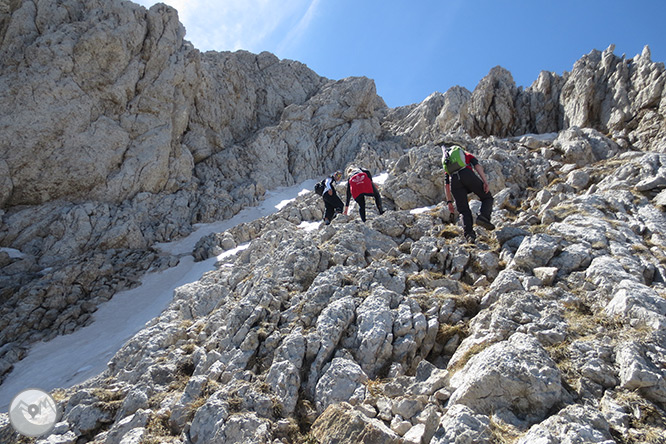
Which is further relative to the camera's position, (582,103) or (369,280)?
(582,103)

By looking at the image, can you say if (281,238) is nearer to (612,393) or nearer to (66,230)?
(612,393)

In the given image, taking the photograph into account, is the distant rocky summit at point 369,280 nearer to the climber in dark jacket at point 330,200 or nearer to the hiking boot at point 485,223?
the hiking boot at point 485,223

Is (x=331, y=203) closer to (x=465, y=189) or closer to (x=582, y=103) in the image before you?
(x=465, y=189)

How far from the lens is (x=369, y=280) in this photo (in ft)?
29.5

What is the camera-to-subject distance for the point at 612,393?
4715mm

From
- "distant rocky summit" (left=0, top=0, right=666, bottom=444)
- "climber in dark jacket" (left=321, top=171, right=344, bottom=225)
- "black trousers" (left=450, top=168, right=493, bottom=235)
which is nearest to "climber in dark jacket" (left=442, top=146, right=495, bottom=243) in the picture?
"black trousers" (left=450, top=168, right=493, bottom=235)

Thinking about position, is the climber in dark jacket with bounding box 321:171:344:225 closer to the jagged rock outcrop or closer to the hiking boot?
the hiking boot

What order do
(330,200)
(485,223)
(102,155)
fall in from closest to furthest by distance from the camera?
(485,223)
(330,200)
(102,155)

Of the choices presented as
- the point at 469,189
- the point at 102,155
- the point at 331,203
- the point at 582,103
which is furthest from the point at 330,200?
the point at 102,155

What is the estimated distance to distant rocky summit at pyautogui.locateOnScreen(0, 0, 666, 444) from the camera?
5.14 metres

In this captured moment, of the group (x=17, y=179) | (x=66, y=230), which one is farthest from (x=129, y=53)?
(x=66, y=230)

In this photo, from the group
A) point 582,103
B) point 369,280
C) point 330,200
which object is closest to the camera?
point 369,280

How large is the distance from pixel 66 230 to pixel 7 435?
79.8 feet

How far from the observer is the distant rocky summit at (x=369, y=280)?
5.14 m
